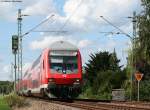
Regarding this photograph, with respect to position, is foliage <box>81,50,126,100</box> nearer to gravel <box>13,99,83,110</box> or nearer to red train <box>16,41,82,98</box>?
red train <box>16,41,82,98</box>

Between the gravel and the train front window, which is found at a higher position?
the train front window

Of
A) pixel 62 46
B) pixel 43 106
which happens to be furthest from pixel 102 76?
pixel 43 106

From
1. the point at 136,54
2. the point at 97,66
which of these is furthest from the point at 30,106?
the point at 97,66

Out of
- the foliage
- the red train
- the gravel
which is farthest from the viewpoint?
the foliage

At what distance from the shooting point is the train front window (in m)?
38.7

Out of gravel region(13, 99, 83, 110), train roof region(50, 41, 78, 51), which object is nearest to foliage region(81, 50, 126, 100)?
train roof region(50, 41, 78, 51)

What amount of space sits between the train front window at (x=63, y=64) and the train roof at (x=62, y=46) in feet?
2.14

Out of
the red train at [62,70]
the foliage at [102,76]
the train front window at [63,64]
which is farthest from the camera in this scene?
the foliage at [102,76]

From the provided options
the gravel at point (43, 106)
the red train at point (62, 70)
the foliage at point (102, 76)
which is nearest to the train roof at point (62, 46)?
the red train at point (62, 70)

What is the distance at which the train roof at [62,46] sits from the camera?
129 ft

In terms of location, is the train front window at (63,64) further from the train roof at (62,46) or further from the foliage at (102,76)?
the foliage at (102,76)

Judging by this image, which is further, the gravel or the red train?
the red train

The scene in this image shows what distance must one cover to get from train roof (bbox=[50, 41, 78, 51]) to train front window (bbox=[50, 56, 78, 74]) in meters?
0.65

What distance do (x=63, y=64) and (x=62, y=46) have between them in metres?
1.42
